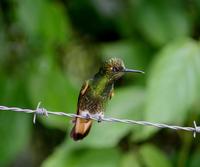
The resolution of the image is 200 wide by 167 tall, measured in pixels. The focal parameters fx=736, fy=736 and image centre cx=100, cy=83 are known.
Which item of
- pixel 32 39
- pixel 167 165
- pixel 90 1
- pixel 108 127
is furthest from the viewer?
pixel 90 1

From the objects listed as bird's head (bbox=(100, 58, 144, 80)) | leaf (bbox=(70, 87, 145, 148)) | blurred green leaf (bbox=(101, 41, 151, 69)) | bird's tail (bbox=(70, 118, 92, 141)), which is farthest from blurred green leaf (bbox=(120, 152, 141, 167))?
bird's head (bbox=(100, 58, 144, 80))

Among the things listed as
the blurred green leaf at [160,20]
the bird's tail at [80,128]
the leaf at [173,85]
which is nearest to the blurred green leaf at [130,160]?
the leaf at [173,85]

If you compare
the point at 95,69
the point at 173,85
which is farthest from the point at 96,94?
the point at 95,69

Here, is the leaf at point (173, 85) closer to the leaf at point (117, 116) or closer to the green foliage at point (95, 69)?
the green foliage at point (95, 69)

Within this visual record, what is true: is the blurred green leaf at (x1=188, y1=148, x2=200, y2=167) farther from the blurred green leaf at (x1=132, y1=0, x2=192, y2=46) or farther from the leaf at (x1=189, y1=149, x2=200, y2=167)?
the blurred green leaf at (x1=132, y1=0, x2=192, y2=46)

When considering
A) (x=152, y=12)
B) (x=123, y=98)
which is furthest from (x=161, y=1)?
(x=123, y=98)

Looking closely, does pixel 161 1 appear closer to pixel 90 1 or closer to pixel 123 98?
pixel 90 1
